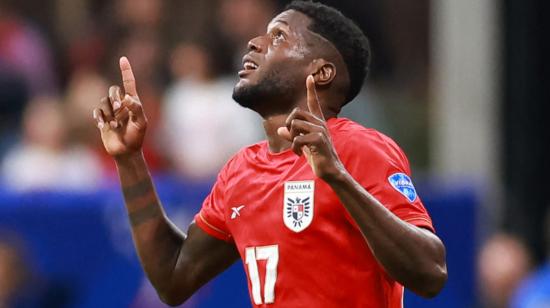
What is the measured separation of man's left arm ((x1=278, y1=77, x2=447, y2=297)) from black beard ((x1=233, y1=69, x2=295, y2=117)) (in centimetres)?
47

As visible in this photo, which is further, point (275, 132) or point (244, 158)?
point (244, 158)

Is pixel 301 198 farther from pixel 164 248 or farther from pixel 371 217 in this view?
pixel 164 248

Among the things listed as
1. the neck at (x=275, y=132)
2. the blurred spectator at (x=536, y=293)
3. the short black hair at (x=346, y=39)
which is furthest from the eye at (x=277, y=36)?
the blurred spectator at (x=536, y=293)

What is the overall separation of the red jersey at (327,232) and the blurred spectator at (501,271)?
16.4 ft

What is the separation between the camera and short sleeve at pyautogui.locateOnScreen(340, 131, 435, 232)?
16.7ft

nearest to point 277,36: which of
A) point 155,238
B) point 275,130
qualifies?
point 275,130

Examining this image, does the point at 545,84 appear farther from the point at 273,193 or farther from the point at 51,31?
the point at 273,193

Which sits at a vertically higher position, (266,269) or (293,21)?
(293,21)

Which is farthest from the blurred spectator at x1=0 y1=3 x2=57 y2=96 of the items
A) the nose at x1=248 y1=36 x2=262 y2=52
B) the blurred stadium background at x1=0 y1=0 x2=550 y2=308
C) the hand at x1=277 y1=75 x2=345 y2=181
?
the hand at x1=277 y1=75 x2=345 y2=181

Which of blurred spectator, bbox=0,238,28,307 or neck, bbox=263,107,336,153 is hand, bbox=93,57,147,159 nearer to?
neck, bbox=263,107,336,153

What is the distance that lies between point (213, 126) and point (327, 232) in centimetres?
525

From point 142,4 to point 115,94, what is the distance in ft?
20.3

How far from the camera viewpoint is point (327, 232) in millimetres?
5191

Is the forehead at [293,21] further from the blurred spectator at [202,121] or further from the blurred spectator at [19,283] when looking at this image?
the blurred spectator at [202,121]
